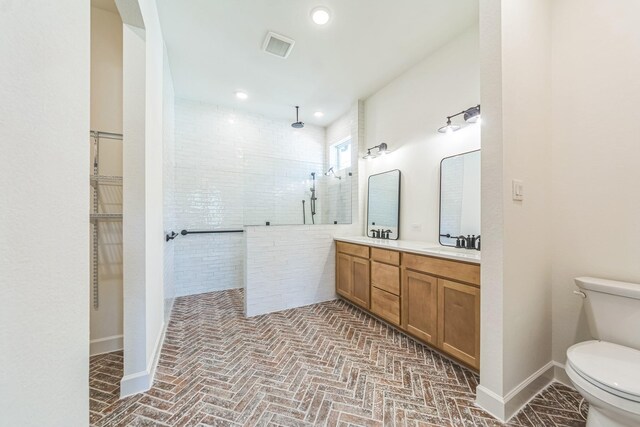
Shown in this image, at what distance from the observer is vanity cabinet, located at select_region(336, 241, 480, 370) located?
1795mm

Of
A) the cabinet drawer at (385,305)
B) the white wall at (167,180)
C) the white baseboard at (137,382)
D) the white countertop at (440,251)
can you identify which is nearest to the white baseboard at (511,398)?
the white countertop at (440,251)

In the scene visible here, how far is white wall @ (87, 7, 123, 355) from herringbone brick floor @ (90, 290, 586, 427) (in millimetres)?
285

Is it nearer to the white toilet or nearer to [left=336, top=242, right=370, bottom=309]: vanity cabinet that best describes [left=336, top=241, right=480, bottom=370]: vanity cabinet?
[left=336, top=242, right=370, bottom=309]: vanity cabinet

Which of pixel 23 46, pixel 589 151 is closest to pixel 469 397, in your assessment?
pixel 589 151

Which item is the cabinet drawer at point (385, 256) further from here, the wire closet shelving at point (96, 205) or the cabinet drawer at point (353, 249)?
the wire closet shelving at point (96, 205)

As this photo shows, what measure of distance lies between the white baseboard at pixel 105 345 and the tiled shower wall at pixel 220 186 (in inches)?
58.8

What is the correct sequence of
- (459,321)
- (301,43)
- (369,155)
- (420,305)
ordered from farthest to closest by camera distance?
(369,155) → (301,43) → (420,305) → (459,321)

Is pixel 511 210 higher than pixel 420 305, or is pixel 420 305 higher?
pixel 511 210

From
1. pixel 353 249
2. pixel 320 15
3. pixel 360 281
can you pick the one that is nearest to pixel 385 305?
pixel 360 281

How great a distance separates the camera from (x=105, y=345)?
2156 millimetres

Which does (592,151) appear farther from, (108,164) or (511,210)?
(108,164)

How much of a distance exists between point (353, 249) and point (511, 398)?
6.30 feet

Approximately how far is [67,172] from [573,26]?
2943 mm

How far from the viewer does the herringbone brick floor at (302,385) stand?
147cm
